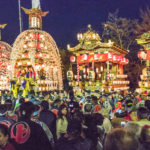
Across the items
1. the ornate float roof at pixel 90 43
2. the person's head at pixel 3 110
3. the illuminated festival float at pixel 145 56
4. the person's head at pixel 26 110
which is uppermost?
the ornate float roof at pixel 90 43

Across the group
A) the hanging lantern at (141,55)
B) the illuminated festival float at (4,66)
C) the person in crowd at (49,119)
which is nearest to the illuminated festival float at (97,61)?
the hanging lantern at (141,55)

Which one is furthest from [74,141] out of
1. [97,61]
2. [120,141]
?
[97,61]

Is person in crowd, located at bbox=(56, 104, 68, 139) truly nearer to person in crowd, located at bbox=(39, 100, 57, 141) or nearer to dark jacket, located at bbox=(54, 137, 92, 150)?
person in crowd, located at bbox=(39, 100, 57, 141)

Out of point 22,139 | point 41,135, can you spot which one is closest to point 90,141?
point 41,135

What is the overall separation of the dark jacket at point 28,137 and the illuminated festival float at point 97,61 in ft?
67.7

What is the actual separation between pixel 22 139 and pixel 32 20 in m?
31.7

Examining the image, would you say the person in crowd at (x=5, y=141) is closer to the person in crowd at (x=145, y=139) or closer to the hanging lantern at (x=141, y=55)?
the person in crowd at (x=145, y=139)

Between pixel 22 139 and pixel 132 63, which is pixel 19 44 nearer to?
pixel 132 63

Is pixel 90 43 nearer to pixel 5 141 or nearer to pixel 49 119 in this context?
pixel 49 119

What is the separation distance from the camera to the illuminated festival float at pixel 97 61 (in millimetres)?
24594

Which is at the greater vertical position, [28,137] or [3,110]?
[3,110]

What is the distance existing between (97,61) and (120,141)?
24185mm

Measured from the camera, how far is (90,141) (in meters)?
3.38

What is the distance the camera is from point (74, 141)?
10.4ft
